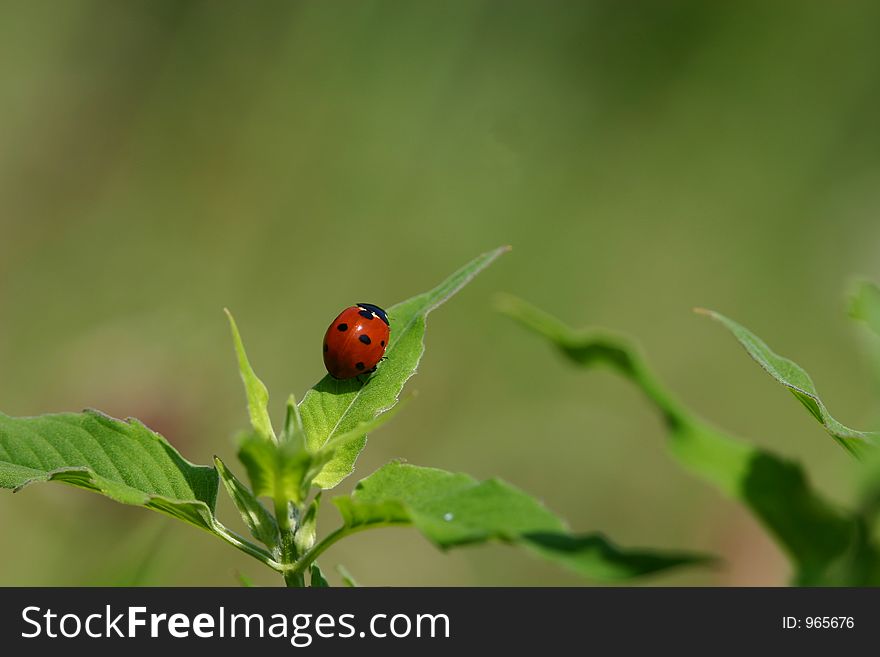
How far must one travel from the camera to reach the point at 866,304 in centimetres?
133

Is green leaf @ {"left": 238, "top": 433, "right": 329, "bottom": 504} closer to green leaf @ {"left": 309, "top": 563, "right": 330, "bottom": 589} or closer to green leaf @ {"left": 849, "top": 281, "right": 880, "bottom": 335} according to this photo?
green leaf @ {"left": 309, "top": 563, "right": 330, "bottom": 589}

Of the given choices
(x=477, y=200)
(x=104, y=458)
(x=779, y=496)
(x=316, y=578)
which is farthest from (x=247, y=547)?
(x=477, y=200)

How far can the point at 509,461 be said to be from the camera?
17.5 feet

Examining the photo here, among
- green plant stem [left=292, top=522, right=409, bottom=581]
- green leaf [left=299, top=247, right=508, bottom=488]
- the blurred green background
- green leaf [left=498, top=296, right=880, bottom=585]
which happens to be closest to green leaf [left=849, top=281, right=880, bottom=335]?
green leaf [left=498, top=296, right=880, bottom=585]

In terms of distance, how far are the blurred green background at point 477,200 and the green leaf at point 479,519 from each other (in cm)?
393

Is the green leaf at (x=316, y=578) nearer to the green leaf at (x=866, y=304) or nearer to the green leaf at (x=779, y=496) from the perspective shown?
the green leaf at (x=779, y=496)

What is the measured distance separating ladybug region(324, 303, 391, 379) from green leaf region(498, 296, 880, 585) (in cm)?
91

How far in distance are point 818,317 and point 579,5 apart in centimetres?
300

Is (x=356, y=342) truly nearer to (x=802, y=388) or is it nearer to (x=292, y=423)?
(x=292, y=423)

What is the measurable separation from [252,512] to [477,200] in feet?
17.6
